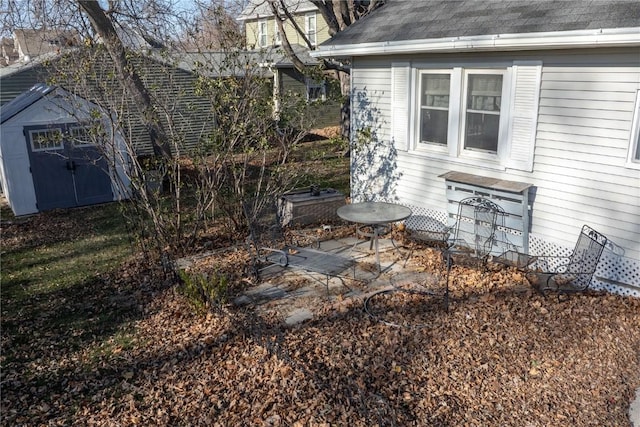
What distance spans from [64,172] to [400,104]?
781 centimetres

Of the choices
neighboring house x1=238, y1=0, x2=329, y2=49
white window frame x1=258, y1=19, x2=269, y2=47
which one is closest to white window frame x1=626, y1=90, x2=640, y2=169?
neighboring house x1=238, y1=0, x2=329, y2=49

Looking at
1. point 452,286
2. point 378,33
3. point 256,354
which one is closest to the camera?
point 256,354

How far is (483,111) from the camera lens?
726 cm

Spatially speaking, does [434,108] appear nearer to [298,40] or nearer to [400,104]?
[400,104]

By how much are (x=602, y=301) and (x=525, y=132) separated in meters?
2.34

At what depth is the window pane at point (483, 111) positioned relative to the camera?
23.2 feet

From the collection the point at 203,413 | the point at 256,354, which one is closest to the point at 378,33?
the point at 256,354

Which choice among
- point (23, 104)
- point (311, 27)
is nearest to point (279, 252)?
point (23, 104)

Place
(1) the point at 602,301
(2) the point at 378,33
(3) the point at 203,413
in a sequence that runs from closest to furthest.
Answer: (3) the point at 203,413, (1) the point at 602,301, (2) the point at 378,33

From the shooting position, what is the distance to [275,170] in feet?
27.6

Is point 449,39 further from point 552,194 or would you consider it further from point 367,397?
point 367,397

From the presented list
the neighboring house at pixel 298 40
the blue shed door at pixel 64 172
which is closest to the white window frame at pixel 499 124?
the blue shed door at pixel 64 172

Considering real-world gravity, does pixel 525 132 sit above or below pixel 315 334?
above

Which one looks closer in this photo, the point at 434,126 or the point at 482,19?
the point at 482,19
